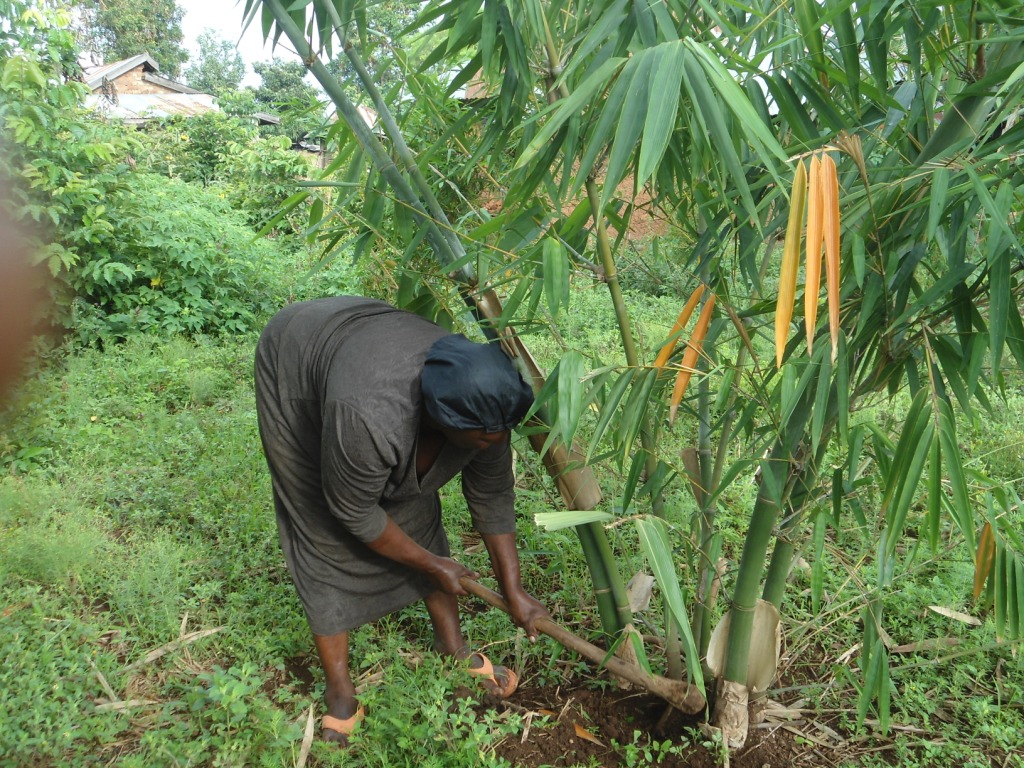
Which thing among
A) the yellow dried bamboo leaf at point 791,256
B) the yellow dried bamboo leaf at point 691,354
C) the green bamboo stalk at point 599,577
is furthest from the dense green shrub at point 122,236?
the yellow dried bamboo leaf at point 791,256

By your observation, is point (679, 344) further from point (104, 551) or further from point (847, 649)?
point (104, 551)

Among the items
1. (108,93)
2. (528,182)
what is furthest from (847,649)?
(108,93)

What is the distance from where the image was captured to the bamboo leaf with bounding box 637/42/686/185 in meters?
1.21

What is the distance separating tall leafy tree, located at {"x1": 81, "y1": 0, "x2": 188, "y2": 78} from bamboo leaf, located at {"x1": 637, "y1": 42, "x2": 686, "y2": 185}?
3192cm

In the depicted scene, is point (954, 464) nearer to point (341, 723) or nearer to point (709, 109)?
point (709, 109)

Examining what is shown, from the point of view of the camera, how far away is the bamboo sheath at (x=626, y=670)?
2.16 metres

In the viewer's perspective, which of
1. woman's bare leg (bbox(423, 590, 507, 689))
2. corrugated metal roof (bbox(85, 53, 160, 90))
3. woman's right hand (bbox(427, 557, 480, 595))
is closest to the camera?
woman's right hand (bbox(427, 557, 480, 595))

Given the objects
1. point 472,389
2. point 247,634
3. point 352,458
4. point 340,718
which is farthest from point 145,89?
point 472,389

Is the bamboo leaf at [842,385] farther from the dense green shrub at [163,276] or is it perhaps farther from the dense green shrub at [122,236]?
the dense green shrub at [163,276]

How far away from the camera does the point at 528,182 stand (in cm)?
179

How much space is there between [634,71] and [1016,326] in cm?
85

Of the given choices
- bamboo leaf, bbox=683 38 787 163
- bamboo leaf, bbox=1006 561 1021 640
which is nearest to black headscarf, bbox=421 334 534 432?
bamboo leaf, bbox=683 38 787 163

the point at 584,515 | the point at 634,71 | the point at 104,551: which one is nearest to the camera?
the point at 634,71

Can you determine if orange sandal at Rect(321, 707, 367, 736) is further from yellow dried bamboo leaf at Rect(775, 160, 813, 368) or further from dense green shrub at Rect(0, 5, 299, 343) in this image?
dense green shrub at Rect(0, 5, 299, 343)
